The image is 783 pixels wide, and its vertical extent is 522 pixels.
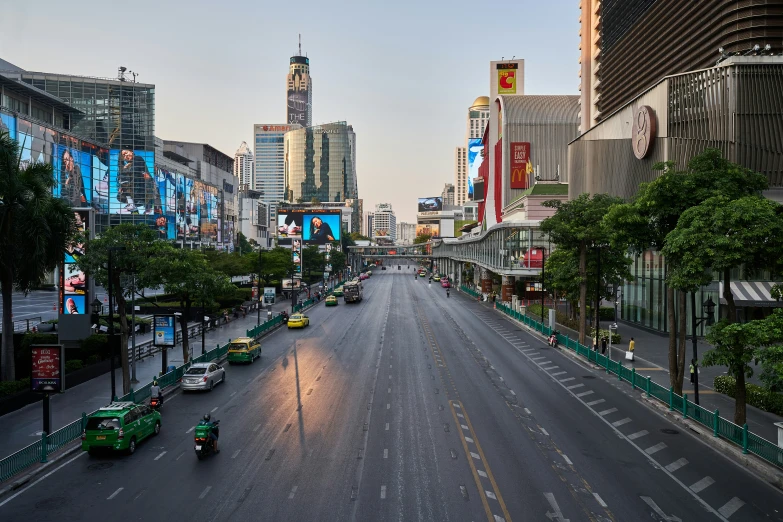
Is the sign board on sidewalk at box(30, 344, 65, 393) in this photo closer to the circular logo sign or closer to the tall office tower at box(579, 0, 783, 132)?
the circular logo sign

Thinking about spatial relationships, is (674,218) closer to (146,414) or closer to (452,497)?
(452,497)

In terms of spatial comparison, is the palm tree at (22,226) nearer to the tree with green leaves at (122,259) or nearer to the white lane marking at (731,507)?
the tree with green leaves at (122,259)

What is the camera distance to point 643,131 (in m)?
50.5

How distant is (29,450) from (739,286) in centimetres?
4272

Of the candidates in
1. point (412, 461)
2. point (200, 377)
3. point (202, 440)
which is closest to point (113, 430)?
point (202, 440)

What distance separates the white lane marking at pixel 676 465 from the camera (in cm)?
1931

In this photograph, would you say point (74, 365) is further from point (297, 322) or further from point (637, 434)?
point (637, 434)

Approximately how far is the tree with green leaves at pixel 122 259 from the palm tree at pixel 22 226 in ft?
6.89

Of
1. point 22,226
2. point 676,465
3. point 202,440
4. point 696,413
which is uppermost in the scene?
point 22,226

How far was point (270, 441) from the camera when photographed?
881 inches

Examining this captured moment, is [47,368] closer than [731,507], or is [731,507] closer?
[731,507]

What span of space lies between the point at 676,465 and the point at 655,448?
182 centimetres

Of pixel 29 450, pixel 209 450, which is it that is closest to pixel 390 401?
pixel 209 450

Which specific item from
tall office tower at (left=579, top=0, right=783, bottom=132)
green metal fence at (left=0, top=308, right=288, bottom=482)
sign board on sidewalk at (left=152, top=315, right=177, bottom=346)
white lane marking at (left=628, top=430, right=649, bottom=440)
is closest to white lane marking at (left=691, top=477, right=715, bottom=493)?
white lane marking at (left=628, top=430, right=649, bottom=440)
